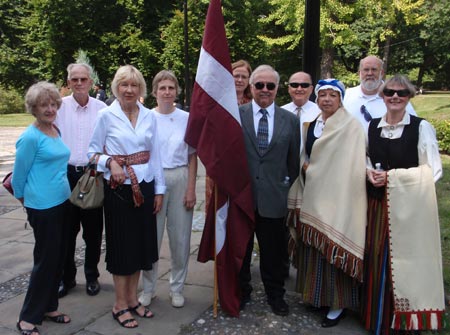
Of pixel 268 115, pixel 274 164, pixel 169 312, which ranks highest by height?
pixel 268 115

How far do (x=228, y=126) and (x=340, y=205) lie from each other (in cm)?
105

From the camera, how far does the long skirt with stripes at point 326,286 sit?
347 centimetres

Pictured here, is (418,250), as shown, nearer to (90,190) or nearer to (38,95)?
(90,190)

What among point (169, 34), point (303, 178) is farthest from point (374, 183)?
point (169, 34)

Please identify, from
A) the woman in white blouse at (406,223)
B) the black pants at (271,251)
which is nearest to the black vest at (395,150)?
the woman in white blouse at (406,223)

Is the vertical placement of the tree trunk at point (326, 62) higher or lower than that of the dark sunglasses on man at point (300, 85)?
higher

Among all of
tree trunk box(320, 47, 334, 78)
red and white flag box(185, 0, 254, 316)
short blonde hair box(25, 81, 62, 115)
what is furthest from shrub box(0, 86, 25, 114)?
red and white flag box(185, 0, 254, 316)

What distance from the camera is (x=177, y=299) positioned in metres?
3.80

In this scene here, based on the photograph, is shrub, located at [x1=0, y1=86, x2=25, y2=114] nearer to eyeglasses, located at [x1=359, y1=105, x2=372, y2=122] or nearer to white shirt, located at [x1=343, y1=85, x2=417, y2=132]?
white shirt, located at [x1=343, y1=85, x2=417, y2=132]

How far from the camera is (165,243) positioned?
18.0ft

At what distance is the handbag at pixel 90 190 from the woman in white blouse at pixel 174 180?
555 millimetres

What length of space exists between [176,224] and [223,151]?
2.58ft

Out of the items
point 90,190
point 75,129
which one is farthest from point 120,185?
point 75,129

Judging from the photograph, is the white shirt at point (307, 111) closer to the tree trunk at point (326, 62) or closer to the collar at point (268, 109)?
the collar at point (268, 109)
